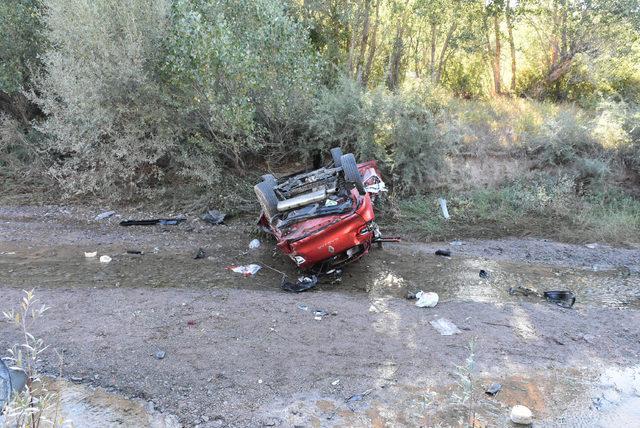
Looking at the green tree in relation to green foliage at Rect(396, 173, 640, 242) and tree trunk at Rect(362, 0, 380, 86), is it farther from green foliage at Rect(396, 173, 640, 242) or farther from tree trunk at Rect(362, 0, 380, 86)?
green foliage at Rect(396, 173, 640, 242)

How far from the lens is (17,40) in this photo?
11.2 meters

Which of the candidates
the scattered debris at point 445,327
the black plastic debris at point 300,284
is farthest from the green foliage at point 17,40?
the scattered debris at point 445,327

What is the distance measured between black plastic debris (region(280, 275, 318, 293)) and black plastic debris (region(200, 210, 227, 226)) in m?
3.14

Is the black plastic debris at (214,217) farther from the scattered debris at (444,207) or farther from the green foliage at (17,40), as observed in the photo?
the green foliage at (17,40)


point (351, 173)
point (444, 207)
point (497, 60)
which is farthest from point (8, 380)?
point (497, 60)

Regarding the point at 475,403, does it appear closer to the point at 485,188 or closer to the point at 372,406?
the point at 372,406

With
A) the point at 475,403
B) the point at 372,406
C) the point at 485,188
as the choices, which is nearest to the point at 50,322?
the point at 372,406

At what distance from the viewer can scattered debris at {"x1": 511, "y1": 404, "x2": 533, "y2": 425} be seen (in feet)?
12.5

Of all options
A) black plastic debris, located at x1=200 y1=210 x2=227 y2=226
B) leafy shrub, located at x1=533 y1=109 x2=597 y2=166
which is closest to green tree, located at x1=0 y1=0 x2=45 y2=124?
black plastic debris, located at x1=200 y1=210 x2=227 y2=226

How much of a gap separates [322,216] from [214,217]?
150 inches

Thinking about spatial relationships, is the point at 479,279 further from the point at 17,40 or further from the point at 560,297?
the point at 17,40

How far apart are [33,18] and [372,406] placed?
1170 centimetres

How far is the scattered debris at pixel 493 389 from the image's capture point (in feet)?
13.7

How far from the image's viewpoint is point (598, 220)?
29.5 feet
